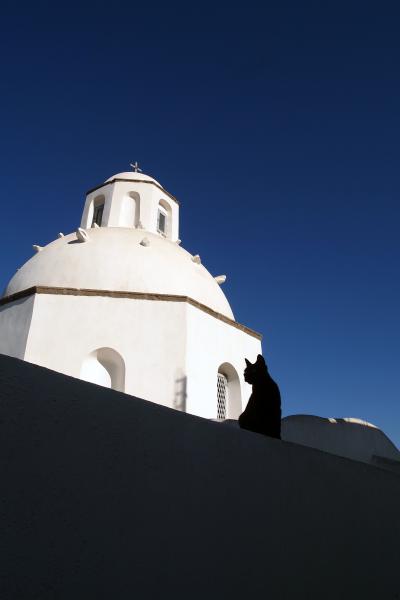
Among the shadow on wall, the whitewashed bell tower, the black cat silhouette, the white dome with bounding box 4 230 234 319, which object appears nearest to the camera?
the black cat silhouette

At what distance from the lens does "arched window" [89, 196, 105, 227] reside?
16078 millimetres

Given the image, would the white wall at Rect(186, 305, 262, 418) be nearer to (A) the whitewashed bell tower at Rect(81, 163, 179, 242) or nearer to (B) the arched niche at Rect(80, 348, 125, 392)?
(B) the arched niche at Rect(80, 348, 125, 392)

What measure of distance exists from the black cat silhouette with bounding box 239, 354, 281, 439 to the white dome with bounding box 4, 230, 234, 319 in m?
6.04

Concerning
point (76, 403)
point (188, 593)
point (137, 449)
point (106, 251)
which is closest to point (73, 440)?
point (76, 403)

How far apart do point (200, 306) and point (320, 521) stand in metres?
7.01

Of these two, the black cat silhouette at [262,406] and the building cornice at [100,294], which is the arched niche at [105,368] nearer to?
the building cornice at [100,294]

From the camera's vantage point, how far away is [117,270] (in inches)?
451

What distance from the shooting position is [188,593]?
116 inches

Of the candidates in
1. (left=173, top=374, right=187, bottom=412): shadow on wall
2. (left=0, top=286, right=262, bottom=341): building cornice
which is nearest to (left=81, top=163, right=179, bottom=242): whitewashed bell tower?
(left=0, top=286, right=262, bottom=341): building cornice

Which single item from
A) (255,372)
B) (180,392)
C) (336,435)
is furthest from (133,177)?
(255,372)

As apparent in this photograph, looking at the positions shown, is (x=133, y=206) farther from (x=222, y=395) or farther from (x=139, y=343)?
(x=222, y=395)

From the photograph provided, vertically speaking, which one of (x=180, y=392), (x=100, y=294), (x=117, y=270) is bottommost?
(x=180, y=392)

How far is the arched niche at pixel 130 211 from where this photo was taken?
15510 millimetres

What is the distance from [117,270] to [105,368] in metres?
2.49
